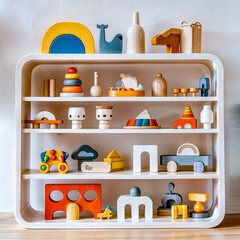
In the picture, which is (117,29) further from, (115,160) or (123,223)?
(123,223)

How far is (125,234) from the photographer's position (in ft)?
4.78

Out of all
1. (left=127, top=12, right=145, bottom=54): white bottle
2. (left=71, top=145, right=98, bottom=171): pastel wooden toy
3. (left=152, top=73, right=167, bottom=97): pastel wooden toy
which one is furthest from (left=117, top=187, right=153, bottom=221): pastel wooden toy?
(left=127, top=12, right=145, bottom=54): white bottle

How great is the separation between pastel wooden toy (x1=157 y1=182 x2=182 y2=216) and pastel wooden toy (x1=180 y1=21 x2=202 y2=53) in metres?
0.58

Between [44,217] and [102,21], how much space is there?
36.5 inches

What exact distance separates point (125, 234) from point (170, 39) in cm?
82

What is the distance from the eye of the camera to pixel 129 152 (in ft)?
5.91

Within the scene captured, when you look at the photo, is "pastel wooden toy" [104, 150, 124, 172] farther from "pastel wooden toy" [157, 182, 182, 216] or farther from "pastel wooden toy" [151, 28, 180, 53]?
"pastel wooden toy" [151, 28, 180, 53]

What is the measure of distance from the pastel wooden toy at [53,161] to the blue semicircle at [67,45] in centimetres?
44

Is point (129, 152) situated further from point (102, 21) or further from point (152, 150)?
point (102, 21)

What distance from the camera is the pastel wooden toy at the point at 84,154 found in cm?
166

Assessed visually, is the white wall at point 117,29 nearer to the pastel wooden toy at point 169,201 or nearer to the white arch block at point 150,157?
the pastel wooden toy at point 169,201

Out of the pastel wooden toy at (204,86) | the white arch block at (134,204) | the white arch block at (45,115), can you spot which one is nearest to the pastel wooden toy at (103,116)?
the white arch block at (45,115)

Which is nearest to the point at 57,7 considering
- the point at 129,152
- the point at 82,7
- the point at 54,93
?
the point at 82,7

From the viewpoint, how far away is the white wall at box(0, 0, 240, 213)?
1805 mm
